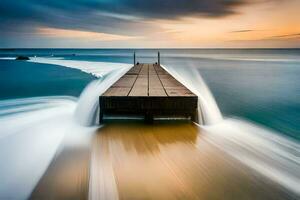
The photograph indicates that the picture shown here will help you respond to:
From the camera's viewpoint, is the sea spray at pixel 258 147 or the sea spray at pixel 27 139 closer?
the sea spray at pixel 27 139

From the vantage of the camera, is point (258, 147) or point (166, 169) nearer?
point (166, 169)

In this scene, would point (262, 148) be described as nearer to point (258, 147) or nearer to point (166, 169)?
point (258, 147)

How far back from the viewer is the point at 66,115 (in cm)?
759

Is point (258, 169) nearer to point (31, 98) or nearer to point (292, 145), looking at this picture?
point (292, 145)

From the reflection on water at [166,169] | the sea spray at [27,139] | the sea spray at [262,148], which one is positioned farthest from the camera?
the sea spray at [262,148]

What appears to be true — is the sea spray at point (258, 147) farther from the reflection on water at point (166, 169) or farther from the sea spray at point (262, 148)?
the reflection on water at point (166, 169)

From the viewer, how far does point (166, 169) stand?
3.67 meters

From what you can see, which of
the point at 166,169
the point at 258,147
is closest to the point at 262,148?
the point at 258,147

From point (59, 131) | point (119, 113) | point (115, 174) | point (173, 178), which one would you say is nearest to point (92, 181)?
point (115, 174)

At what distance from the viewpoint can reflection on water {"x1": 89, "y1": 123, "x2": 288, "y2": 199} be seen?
3.10 m

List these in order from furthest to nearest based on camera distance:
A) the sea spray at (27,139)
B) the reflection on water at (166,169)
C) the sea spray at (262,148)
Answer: the sea spray at (262,148), the sea spray at (27,139), the reflection on water at (166,169)

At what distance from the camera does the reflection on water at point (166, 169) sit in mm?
3100

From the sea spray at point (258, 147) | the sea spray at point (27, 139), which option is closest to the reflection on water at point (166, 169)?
the sea spray at point (258, 147)

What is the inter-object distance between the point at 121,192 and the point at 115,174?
47 cm
